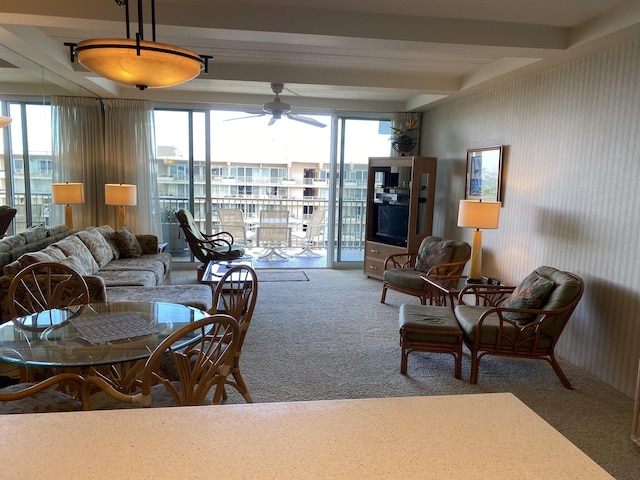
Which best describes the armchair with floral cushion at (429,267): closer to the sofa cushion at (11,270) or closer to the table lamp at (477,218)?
the table lamp at (477,218)

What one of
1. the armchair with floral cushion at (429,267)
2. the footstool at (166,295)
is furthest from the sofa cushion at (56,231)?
the armchair with floral cushion at (429,267)

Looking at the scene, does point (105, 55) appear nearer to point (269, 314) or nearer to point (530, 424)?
point (530, 424)

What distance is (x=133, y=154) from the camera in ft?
20.7

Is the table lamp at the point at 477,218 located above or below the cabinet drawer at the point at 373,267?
above

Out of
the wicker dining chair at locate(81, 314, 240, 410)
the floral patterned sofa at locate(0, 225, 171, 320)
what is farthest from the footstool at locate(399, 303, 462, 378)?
the floral patterned sofa at locate(0, 225, 171, 320)

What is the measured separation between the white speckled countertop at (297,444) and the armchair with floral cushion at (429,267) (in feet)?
12.0

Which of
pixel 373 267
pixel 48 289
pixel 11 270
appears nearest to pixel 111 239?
pixel 11 270

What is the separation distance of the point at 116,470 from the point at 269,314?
3908mm

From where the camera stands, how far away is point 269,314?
15.6 ft

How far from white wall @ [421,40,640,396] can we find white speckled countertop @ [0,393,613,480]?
266 cm

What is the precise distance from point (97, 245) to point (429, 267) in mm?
3604

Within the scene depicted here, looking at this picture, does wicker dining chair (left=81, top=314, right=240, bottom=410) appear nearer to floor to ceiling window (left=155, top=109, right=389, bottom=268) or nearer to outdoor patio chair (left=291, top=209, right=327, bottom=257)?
floor to ceiling window (left=155, top=109, right=389, bottom=268)

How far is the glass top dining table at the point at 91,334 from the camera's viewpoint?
1.97m

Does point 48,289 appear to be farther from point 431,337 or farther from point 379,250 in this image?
point 379,250
